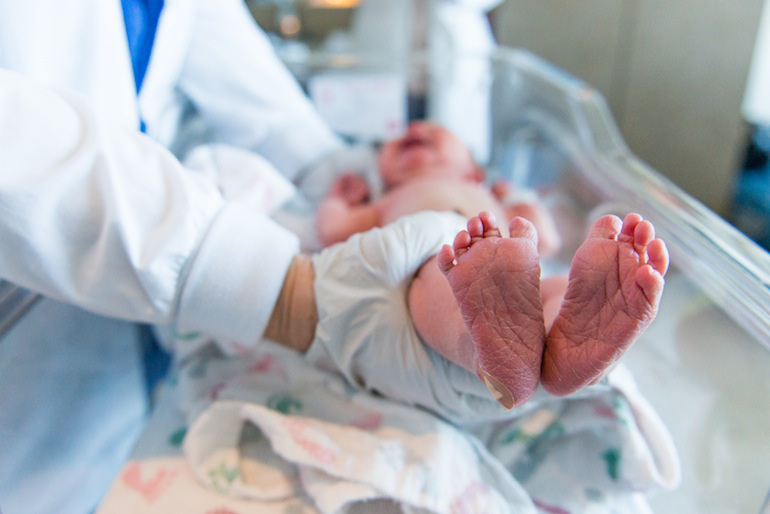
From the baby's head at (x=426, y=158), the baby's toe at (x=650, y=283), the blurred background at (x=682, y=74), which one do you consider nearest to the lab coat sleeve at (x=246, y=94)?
the baby's head at (x=426, y=158)

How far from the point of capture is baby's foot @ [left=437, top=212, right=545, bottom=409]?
466 millimetres

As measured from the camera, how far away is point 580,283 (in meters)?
0.48

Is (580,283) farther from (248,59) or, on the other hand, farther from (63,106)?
(248,59)

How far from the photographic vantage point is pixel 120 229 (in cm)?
55

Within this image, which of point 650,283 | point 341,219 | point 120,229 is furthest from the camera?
point 341,219

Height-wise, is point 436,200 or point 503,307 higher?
point 503,307

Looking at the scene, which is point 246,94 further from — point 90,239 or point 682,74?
point 682,74

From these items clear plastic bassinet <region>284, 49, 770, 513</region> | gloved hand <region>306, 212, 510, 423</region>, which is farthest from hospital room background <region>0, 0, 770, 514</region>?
gloved hand <region>306, 212, 510, 423</region>

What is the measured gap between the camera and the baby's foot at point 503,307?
0.47 metres

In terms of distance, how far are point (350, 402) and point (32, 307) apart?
1.18ft

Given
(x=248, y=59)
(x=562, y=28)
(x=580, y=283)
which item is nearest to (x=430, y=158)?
(x=248, y=59)

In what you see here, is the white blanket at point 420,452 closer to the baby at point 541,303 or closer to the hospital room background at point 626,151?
the hospital room background at point 626,151

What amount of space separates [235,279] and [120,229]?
121 millimetres

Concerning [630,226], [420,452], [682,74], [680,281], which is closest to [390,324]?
[420,452]
